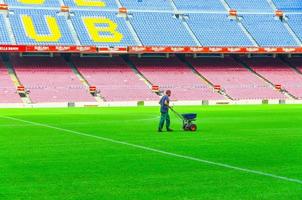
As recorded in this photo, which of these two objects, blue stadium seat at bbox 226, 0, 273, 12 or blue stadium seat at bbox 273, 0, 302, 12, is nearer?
blue stadium seat at bbox 226, 0, 273, 12

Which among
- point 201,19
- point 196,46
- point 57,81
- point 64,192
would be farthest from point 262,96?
point 64,192

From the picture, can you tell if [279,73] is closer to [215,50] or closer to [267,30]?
[267,30]

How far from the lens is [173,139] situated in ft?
75.3

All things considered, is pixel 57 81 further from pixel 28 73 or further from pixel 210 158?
pixel 210 158

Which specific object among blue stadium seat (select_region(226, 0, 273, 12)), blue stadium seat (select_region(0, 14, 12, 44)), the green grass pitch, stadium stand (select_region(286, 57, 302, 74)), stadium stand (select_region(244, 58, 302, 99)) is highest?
blue stadium seat (select_region(226, 0, 273, 12))

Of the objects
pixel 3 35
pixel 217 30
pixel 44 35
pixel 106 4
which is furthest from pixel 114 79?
pixel 217 30

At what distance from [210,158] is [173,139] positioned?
6.44 m

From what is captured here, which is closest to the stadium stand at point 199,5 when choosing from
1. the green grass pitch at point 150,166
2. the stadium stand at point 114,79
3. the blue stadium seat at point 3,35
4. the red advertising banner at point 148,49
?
the red advertising banner at point 148,49

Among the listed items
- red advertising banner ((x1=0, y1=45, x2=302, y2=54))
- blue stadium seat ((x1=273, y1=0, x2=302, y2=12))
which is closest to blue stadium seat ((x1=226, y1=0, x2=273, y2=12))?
blue stadium seat ((x1=273, y1=0, x2=302, y2=12))

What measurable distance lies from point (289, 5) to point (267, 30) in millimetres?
7972

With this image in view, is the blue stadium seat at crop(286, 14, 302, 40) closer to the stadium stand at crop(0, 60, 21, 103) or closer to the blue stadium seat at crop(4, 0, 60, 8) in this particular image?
the blue stadium seat at crop(4, 0, 60, 8)

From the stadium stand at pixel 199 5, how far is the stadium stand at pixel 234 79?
316 inches

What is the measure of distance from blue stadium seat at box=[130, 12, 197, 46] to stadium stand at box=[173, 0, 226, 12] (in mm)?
2906

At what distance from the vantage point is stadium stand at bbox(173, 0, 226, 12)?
85.2 meters
